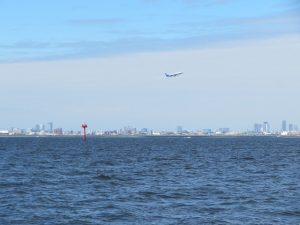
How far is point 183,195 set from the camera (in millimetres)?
42938

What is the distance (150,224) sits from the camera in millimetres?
31828

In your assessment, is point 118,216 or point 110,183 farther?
point 110,183

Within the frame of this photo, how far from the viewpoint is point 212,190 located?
46.2m

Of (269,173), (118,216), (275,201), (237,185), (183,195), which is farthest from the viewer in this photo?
(269,173)

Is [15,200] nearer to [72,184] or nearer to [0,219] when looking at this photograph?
[0,219]

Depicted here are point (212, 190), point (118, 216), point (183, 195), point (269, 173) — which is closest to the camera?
point (118, 216)

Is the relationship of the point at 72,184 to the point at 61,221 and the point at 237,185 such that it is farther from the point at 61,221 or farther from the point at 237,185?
the point at 61,221

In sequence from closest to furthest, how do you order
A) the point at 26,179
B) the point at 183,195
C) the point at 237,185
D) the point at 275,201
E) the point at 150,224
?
the point at 150,224, the point at 275,201, the point at 183,195, the point at 237,185, the point at 26,179

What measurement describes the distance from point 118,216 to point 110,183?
17072 millimetres

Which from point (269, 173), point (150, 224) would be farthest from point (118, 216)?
point (269, 173)

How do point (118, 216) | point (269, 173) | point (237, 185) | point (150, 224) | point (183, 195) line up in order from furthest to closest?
point (269, 173) → point (237, 185) → point (183, 195) → point (118, 216) → point (150, 224)

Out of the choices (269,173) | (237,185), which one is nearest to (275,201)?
(237,185)

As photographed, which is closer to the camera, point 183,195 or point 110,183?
point 183,195

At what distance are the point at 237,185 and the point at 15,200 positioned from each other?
18.7 metres
